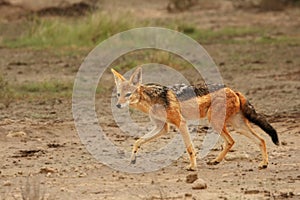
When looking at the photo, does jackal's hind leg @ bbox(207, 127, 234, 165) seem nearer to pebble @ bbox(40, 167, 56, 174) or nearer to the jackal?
the jackal

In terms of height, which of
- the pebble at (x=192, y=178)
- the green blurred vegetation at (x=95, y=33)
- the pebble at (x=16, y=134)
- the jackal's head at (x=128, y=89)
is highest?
the jackal's head at (x=128, y=89)

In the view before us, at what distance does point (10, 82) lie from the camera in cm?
1702


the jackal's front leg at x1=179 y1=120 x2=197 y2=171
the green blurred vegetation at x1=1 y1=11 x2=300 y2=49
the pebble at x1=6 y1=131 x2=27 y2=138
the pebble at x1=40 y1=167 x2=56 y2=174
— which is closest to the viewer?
the pebble at x1=40 y1=167 x2=56 y2=174

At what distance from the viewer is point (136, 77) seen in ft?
34.3

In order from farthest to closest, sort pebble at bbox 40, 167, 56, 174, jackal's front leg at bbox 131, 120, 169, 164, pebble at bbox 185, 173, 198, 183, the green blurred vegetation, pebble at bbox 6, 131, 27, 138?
the green blurred vegetation, pebble at bbox 6, 131, 27, 138, jackal's front leg at bbox 131, 120, 169, 164, pebble at bbox 40, 167, 56, 174, pebble at bbox 185, 173, 198, 183

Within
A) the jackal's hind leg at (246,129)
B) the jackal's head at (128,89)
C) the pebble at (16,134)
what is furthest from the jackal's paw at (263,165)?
the pebble at (16,134)

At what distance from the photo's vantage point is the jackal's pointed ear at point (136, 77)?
10.4m

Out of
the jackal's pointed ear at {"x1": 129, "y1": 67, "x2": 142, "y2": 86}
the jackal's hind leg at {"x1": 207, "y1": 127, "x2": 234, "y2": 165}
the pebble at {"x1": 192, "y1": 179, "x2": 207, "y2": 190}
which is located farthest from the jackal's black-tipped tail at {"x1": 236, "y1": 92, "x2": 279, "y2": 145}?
the pebble at {"x1": 192, "y1": 179, "x2": 207, "y2": 190}

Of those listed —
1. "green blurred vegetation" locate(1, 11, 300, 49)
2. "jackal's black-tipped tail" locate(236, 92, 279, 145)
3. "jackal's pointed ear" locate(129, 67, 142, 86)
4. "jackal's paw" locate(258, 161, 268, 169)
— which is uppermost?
"jackal's pointed ear" locate(129, 67, 142, 86)

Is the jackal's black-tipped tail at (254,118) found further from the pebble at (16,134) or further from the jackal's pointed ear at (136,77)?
the pebble at (16,134)

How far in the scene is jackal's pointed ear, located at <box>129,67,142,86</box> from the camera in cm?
1040

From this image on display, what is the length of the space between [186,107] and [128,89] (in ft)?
2.03

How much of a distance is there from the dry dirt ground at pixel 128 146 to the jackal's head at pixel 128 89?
26.9 inches

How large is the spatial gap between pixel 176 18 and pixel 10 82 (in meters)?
8.87
